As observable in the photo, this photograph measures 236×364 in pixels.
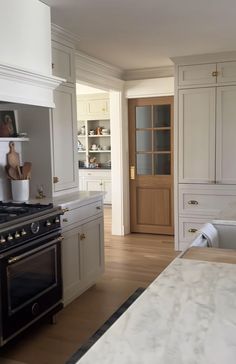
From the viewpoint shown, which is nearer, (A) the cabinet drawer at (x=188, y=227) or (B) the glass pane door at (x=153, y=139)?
(A) the cabinet drawer at (x=188, y=227)

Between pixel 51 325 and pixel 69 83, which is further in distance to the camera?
pixel 69 83

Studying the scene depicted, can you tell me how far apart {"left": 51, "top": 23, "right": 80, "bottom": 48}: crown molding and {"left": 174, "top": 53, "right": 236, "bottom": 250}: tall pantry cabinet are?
4.99 feet

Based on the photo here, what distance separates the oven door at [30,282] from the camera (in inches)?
96.4

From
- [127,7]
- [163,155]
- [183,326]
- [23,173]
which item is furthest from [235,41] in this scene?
[183,326]

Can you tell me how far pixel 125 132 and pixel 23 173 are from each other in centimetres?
281

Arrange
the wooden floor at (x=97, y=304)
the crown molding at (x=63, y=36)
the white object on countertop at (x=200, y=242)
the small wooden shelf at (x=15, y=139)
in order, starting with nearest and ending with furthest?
the white object on countertop at (x=200, y=242) < the wooden floor at (x=97, y=304) < the small wooden shelf at (x=15, y=139) < the crown molding at (x=63, y=36)

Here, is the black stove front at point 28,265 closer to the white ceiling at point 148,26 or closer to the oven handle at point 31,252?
the oven handle at point 31,252

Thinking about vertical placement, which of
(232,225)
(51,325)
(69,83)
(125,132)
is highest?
(69,83)

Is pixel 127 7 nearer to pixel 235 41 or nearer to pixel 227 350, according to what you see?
pixel 235 41

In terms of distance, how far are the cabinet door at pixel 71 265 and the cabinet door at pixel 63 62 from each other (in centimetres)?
139

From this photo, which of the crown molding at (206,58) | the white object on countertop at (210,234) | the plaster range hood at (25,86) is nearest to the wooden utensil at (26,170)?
the plaster range hood at (25,86)

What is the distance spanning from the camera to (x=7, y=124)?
10.7ft

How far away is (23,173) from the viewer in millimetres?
3273

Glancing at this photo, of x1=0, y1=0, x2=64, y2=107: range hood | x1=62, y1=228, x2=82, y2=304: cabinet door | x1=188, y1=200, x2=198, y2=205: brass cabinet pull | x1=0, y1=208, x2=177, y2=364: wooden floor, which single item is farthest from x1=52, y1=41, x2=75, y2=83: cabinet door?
x1=188, y1=200, x2=198, y2=205: brass cabinet pull
